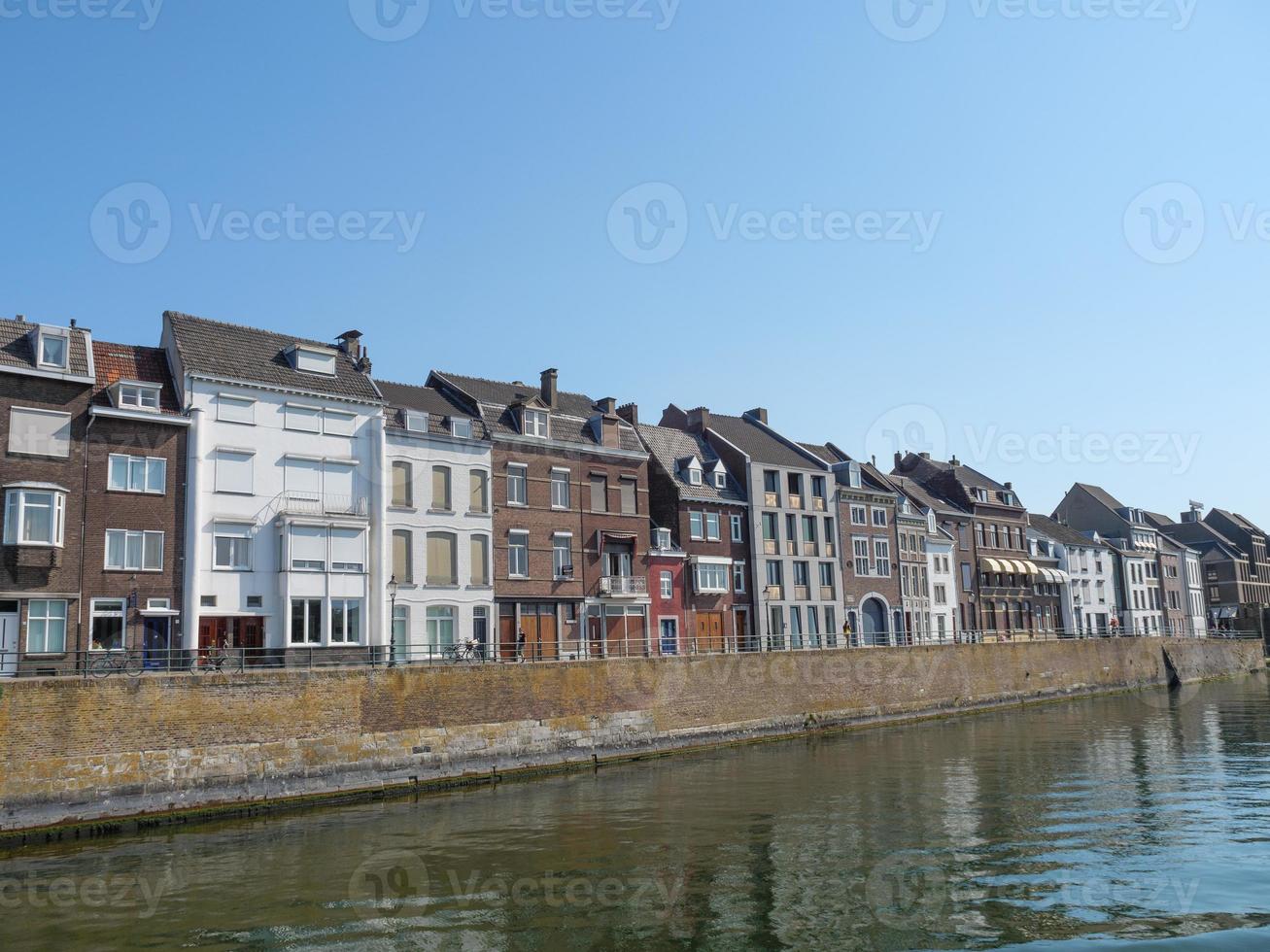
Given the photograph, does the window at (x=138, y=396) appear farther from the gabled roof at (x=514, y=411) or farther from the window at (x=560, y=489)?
the window at (x=560, y=489)

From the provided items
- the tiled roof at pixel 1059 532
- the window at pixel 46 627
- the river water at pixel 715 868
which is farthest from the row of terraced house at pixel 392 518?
the tiled roof at pixel 1059 532

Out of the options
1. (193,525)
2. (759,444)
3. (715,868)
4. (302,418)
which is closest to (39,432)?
(193,525)

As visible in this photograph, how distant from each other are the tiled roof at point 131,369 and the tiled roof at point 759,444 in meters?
29.3

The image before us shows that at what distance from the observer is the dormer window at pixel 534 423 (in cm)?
4369

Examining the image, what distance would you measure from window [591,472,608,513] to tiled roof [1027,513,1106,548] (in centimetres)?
4865

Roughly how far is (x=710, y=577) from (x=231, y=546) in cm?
2411

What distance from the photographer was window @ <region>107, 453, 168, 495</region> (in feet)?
105

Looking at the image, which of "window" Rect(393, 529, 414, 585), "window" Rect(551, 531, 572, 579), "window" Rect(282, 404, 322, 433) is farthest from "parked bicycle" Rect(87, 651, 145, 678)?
"window" Rect(551, 531, 572, 579)

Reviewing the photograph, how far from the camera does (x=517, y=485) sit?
4294 centimetres

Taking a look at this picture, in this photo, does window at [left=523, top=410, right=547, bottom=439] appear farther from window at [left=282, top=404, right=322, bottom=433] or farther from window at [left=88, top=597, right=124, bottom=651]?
window at [left=88, top=597, right=124, bottom=651]

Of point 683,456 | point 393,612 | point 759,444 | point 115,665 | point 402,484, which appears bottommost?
point 115,665

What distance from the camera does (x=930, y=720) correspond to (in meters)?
48.8

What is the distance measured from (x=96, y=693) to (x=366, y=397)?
1605 centimetres

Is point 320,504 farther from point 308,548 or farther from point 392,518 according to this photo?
point 392,518
